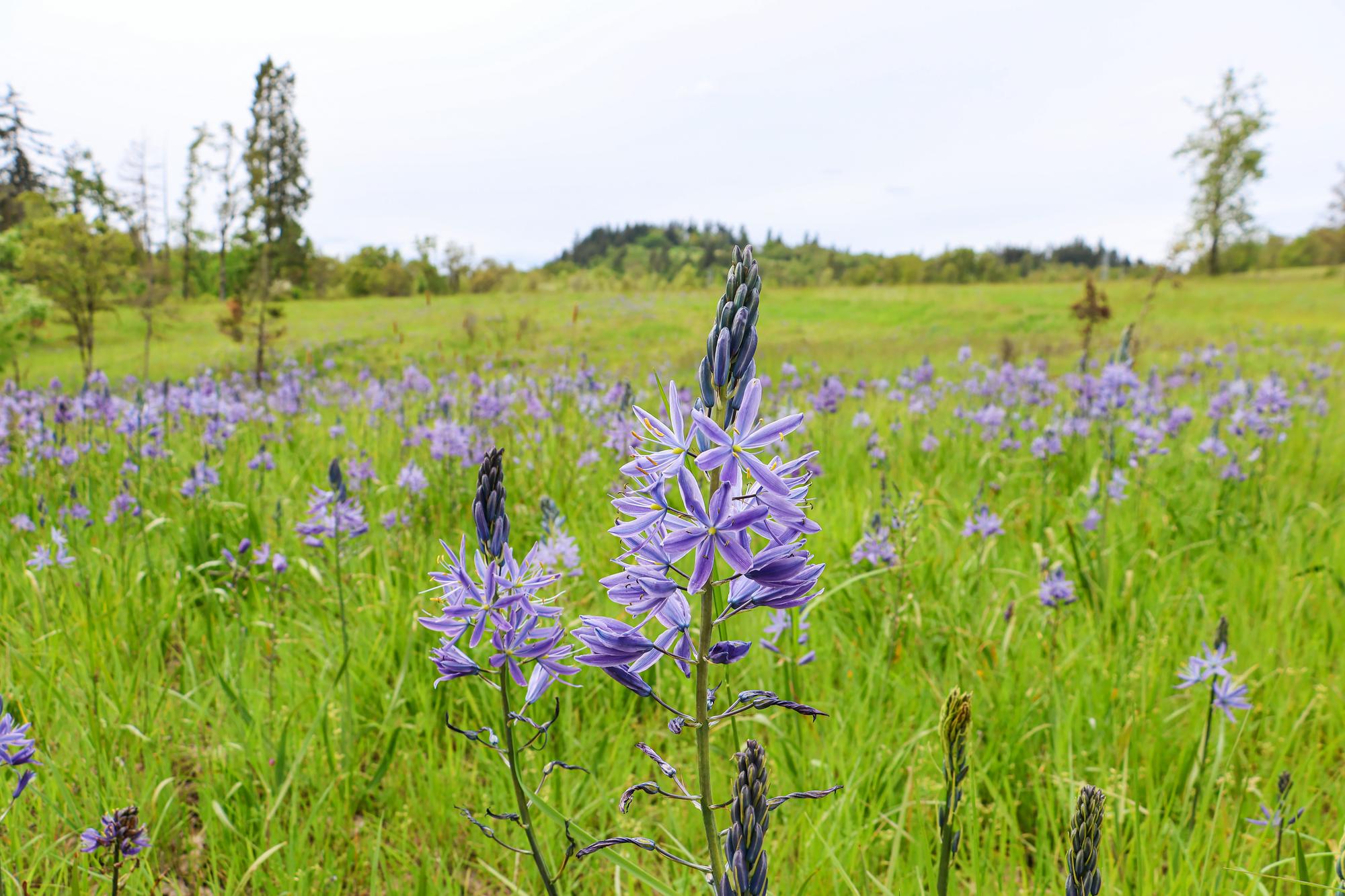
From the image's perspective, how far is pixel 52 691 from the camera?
2.79m

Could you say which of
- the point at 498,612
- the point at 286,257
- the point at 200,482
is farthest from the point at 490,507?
the point at 286,257

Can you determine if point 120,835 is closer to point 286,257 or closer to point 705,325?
point 705,325

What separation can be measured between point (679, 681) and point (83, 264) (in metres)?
18.6

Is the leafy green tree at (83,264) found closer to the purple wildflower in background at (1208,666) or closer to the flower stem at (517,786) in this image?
the flower stem at (517,786)

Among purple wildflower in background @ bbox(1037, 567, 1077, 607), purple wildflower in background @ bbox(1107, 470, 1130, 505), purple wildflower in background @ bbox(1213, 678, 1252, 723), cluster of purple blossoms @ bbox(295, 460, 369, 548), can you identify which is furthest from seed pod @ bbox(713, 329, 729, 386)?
purple wildflower in background @ bbox(1107, 470, 1130, 505)

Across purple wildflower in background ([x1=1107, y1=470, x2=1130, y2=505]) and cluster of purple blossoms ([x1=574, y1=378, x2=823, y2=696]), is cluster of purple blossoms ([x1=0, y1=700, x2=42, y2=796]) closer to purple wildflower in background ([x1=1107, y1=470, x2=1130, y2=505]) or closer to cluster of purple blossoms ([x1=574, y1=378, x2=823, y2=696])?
cluster of purple blossoms ([x1=574, y1=378, x2=823, y2=696])

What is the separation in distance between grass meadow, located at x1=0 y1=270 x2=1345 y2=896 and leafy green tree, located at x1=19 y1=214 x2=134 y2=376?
10.5 metres

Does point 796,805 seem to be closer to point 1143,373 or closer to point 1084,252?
point 1143,373

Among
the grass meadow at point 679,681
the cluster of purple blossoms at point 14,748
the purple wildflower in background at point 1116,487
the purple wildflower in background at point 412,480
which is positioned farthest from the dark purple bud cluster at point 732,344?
the purple wildflower in background at point 412,480

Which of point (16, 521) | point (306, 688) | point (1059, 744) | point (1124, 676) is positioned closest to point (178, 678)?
point (306, 688)

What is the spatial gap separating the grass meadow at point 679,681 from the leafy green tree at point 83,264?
10.5 metres

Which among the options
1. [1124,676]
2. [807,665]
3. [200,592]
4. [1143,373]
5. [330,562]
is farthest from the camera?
[1143,373]

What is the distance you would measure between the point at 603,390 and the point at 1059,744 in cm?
762

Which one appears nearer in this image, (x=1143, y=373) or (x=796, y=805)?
(x=796, y=805)
